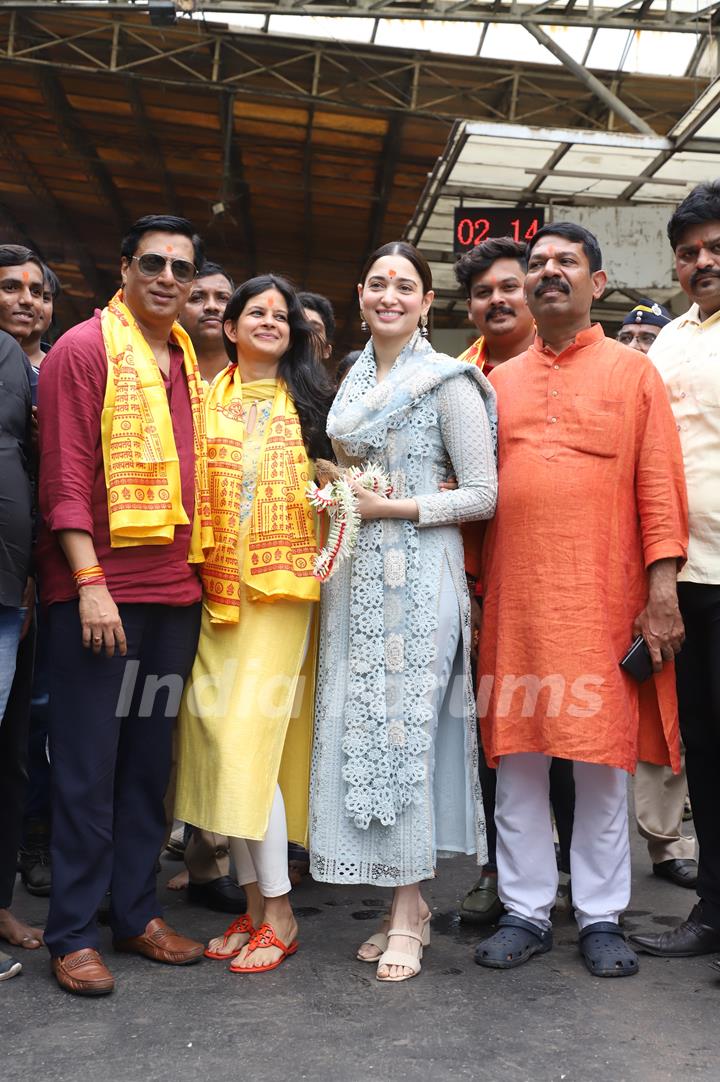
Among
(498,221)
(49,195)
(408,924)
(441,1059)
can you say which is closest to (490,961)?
(408,924)

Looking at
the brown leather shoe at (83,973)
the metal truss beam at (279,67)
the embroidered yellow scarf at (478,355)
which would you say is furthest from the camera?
the metal truss beam at (279,67)

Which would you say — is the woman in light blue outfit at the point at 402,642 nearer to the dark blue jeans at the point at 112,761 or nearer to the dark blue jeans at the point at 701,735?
the dark blue jeans at the point at 112,761

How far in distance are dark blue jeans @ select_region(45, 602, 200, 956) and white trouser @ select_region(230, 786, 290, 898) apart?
0.85ft

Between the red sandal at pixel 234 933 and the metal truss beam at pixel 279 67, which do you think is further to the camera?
the metal truss beam at pixel 279 67

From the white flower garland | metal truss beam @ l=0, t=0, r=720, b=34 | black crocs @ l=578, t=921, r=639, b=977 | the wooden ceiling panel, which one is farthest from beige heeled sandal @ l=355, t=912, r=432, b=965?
the wooden ceiling panel

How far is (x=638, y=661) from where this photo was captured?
120 inches

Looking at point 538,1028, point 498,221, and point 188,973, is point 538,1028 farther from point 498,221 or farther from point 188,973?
point 498,221

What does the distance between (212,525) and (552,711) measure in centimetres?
110

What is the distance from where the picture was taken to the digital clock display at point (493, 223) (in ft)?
24.0

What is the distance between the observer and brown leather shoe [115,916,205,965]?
308 centimetres

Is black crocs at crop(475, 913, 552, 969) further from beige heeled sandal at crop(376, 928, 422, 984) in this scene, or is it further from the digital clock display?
the digital clock display

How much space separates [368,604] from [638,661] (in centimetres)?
77

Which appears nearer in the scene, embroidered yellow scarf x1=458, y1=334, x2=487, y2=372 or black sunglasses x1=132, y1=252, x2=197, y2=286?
black sunglasses x1=132, y1=252, x2=197, y2=286

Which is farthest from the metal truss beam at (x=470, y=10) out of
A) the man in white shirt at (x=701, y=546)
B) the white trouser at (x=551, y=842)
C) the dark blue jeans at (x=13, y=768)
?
the white trouser at (x=551, y=842)
